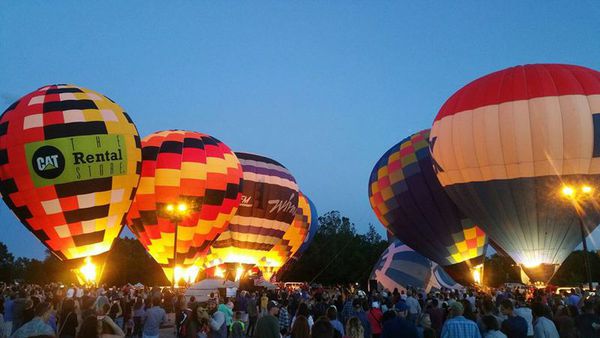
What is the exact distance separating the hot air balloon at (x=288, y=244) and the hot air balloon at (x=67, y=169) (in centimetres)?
1091

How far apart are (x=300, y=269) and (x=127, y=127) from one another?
31930 millimetres

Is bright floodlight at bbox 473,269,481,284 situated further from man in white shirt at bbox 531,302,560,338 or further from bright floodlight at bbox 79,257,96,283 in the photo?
man in white shirt at bbox 531,302,560,338

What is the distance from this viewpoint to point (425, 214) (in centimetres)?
2020

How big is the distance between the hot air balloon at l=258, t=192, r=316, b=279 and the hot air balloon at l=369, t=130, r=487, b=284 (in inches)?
297

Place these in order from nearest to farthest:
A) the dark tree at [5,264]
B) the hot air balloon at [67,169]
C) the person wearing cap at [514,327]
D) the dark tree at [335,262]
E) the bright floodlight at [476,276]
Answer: the person wearing cap at [514,327], the hot air balloon at [67,169], the bright floodlight at [476,276], the dark tree at [335,262], the dark tree at [5,264]

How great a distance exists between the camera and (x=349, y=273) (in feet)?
154

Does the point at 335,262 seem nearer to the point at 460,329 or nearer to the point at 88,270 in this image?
the point at 88,270

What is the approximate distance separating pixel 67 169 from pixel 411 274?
625 inches

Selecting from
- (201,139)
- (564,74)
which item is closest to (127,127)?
(201,139)

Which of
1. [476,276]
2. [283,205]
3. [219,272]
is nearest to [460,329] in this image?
[476,276]

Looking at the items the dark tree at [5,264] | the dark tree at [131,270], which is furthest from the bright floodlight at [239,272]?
the dark tree at [5,264]

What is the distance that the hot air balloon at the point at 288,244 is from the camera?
27.7m

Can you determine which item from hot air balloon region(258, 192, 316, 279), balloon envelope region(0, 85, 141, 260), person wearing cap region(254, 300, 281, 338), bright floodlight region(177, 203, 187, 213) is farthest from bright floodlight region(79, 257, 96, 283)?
person wearing cap region(254, 300, 281, 338)

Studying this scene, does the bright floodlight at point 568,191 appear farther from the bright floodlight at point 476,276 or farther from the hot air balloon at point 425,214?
the bright floodlight at point 476,276
